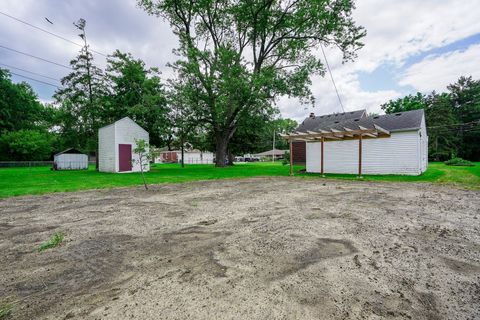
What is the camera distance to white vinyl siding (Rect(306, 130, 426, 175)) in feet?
42.2

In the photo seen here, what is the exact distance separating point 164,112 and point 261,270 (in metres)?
19.0

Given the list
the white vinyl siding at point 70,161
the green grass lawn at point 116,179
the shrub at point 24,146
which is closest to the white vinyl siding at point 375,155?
the green grass lawn at point 116,179

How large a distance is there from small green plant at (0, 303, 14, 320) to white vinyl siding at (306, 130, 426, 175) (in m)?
16.4

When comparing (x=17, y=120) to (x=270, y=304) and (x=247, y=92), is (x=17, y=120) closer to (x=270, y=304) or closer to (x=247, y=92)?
(x=247, y=92)

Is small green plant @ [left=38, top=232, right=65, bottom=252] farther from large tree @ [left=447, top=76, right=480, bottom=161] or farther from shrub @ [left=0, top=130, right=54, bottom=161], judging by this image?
large tree @ [left=447, top=76, right=480, bottom=161]

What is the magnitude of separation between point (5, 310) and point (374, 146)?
54.8 feet

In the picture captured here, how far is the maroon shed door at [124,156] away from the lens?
1659cm

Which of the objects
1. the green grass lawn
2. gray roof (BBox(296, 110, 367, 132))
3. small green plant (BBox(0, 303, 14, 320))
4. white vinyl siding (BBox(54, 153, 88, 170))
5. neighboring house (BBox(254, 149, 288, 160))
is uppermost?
gray roof (BBox(296, 110, 367, 132))

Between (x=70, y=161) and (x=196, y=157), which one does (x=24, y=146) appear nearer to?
(x=70, y=161)

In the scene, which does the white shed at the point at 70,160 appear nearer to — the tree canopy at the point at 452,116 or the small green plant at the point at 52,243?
the small green plant at the point at 52,243

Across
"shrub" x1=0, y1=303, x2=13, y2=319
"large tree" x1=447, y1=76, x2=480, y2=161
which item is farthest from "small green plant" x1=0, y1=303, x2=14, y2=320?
"large tree" x1=447, y1=76, x2=480, y2=161

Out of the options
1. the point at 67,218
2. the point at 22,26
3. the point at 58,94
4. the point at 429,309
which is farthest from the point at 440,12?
the point at 58,94

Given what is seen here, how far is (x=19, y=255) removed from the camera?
277 centimetres

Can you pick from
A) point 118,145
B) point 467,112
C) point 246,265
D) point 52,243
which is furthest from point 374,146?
point 467,112
